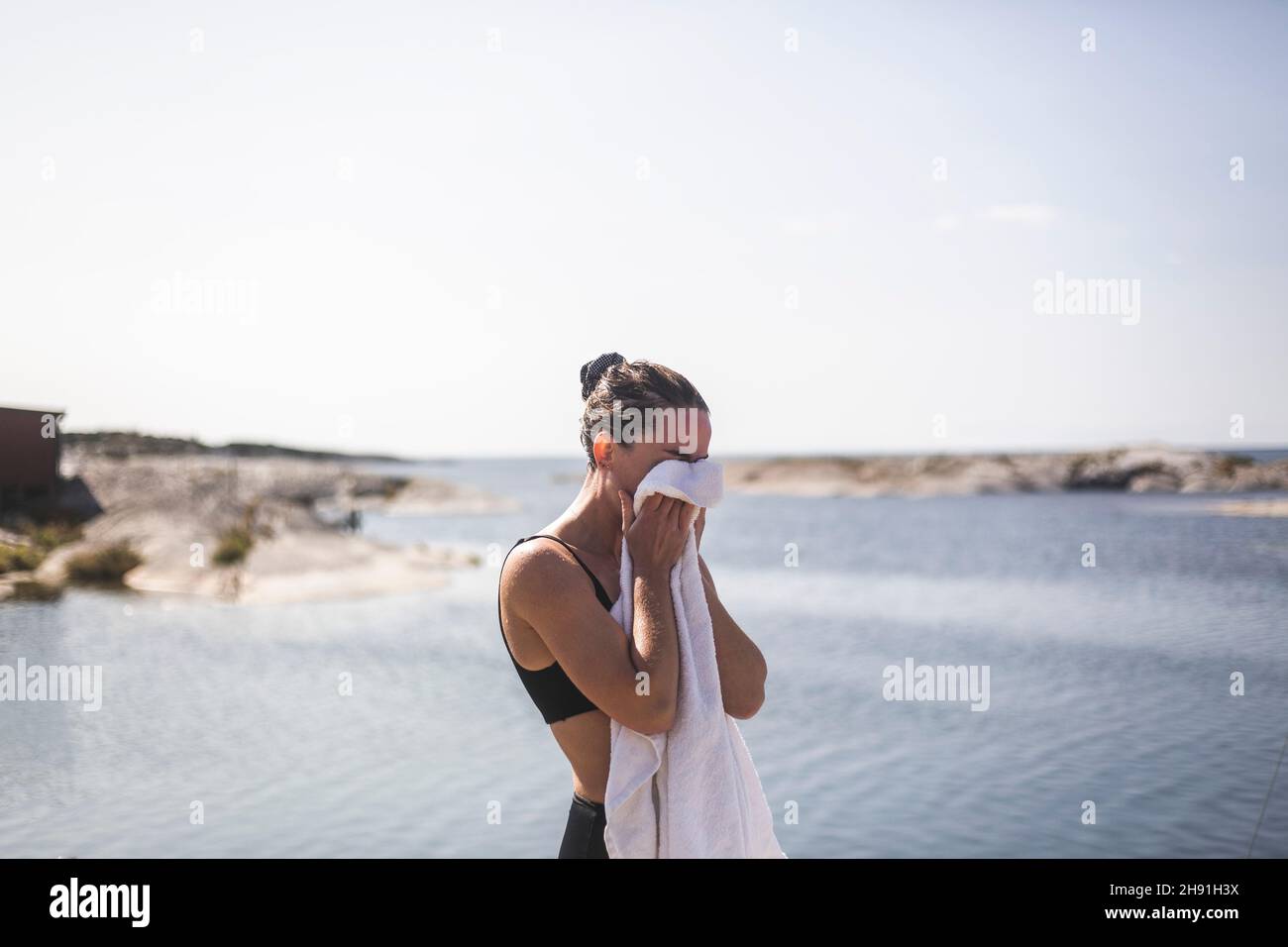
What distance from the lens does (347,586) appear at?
27.2 m

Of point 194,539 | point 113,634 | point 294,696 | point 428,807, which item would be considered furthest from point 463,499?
point 428,807

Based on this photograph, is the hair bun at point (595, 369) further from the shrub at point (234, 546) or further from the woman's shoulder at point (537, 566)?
the shrub at point (234, 546)

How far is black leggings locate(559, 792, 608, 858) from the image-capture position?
226cm

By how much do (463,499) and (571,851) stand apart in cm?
5996

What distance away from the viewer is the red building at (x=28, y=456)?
27.0m

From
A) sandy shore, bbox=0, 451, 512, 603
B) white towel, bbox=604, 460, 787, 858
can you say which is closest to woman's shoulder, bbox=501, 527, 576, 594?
white towel, bbox=604, 460, 787, 858

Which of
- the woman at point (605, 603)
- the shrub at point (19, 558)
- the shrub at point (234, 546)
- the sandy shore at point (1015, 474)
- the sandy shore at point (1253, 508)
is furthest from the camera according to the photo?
the sandy shore at point (1015, 474)

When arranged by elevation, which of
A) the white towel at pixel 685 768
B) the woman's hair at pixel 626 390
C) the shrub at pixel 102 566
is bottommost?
the shrub at pixel 102 566

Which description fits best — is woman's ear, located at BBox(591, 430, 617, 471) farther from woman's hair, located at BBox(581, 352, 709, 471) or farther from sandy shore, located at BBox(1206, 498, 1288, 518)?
sandy shore, located at BBox(1206, 498, 1288, 518)

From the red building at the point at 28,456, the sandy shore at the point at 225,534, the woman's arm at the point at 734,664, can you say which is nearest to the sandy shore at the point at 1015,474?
the sandy shore at the point at 225,534

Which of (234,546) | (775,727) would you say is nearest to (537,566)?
(775,727)

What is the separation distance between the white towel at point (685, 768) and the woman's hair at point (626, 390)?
0.48 ft

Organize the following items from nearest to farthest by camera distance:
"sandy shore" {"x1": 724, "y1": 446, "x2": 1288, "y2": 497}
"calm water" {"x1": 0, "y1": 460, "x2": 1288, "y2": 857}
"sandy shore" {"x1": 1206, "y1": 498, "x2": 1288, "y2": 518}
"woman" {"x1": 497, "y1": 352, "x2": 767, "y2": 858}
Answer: "woman" {"x1": 497, "y1": 352, "x2": 767, "y2": 858}
"calm water" {"x1": 0, "y1": 460, "x2": 1288, "y2": 857}
"sandy shore" {"x1": 1206, "y1": 498, "x2": 1288, "y2": 518}
"sandy shore" {"x1": 724, "y1": 446, "x2": 1288, "y2": 497}
